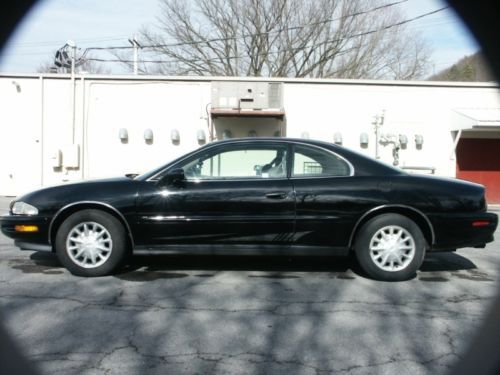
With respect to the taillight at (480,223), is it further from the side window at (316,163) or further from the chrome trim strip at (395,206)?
the side window at (316,163)

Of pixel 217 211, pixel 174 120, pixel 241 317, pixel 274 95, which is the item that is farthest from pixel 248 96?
pixel 241 317

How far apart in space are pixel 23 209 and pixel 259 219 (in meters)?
2.58

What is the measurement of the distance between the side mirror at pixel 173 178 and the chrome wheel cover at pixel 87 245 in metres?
0.83

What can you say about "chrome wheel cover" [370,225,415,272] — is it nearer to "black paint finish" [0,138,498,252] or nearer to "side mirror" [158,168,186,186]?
"black paint finish" [0,138,498,252]

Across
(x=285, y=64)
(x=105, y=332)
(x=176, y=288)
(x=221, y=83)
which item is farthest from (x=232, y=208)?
(x=285, y=64)

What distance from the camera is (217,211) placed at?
4961mm

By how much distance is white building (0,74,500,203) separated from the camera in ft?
49.9

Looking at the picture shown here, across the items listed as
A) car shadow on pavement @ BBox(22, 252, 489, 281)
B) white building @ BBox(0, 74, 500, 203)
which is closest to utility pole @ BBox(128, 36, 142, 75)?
white building @ BBox(0, 74, 500, 203)

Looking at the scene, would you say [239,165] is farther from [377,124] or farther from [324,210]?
[377,124]

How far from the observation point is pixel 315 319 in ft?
12.5

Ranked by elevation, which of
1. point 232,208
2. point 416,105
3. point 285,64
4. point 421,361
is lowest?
point 421,361

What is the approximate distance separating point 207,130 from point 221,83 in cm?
161

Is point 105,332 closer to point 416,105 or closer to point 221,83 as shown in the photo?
point 221,83

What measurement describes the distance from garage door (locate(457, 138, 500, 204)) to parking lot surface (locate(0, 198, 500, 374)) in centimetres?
1134
